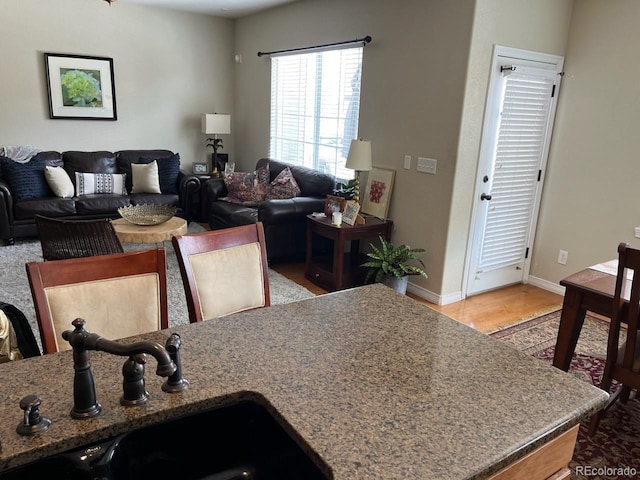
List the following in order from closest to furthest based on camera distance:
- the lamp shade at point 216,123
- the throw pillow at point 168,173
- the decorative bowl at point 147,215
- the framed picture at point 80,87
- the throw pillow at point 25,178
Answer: the decorative bowl at point 147,215
the throw pillow at point 25,178
the framed picture at point 80,87
the throw pillow at point 168,173
the lamp shade at point 216,123

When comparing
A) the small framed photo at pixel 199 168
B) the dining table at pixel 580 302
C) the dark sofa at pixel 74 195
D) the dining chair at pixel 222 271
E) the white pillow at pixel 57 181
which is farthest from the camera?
the small framed photo at pixel 199 168

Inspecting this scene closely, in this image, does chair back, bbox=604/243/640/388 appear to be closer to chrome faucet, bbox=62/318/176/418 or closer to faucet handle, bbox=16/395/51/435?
chrome faucet, bbox=62/318/176/418

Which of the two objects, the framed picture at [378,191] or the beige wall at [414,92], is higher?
the beige wall at [414,92]

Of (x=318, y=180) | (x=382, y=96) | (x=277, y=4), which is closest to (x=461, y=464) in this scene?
(x=382, y=96)

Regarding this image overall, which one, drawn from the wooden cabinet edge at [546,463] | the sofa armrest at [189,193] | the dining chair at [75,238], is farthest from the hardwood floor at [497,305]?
the wooden cabinet edge at [546,463]

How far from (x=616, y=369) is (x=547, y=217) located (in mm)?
2354


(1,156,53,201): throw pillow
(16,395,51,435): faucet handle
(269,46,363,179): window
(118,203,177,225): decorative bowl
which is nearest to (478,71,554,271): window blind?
(269,46,363,179): window

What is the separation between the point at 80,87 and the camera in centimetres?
561

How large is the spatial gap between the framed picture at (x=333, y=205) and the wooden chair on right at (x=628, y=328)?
2324 mm

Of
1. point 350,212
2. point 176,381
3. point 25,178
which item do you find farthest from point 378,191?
point 25,178

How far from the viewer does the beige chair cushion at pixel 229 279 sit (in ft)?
5.85

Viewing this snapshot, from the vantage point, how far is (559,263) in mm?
4254

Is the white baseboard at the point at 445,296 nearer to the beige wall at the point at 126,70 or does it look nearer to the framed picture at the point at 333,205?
the framed picture at the point at 333,205

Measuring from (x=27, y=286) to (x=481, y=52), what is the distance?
3986mm
